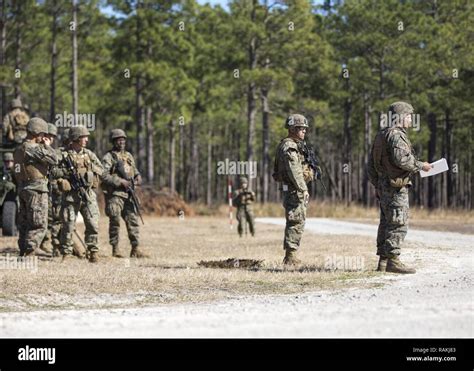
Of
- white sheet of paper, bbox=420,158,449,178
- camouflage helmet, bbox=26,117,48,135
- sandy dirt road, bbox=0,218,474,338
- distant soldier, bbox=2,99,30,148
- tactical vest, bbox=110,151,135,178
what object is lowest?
sandy dirt road, bbox=0,218,474,338

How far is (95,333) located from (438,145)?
60167 millimetres

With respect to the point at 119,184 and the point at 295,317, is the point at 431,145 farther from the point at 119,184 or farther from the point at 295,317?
the point at 295,317

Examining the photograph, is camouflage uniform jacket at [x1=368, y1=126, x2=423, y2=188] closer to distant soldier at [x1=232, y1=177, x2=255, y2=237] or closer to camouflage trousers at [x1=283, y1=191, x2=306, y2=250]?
camouflage trousers at [x1=283, y1=191, x2=306, y2=250]

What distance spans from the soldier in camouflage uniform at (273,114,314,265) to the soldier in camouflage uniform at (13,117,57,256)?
3.93 meters

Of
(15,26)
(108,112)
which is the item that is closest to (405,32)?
(108,112)

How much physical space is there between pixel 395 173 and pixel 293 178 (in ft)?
5.31

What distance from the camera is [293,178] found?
40.7 ft

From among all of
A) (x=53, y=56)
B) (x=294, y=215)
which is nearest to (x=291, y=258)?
(x=294, y=215)

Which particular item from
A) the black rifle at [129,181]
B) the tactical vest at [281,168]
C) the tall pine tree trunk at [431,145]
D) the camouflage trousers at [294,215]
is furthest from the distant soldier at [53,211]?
the tall pine tree trunk at [431,145]

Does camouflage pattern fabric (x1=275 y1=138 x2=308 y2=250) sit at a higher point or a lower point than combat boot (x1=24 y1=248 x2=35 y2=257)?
higher

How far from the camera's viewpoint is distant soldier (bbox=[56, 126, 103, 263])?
14133mm

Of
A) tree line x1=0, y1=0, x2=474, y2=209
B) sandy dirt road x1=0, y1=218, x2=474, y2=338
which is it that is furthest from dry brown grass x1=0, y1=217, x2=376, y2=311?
tree line x1=0, y1=0, x2=474, y2=209

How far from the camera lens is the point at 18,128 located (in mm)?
20047
